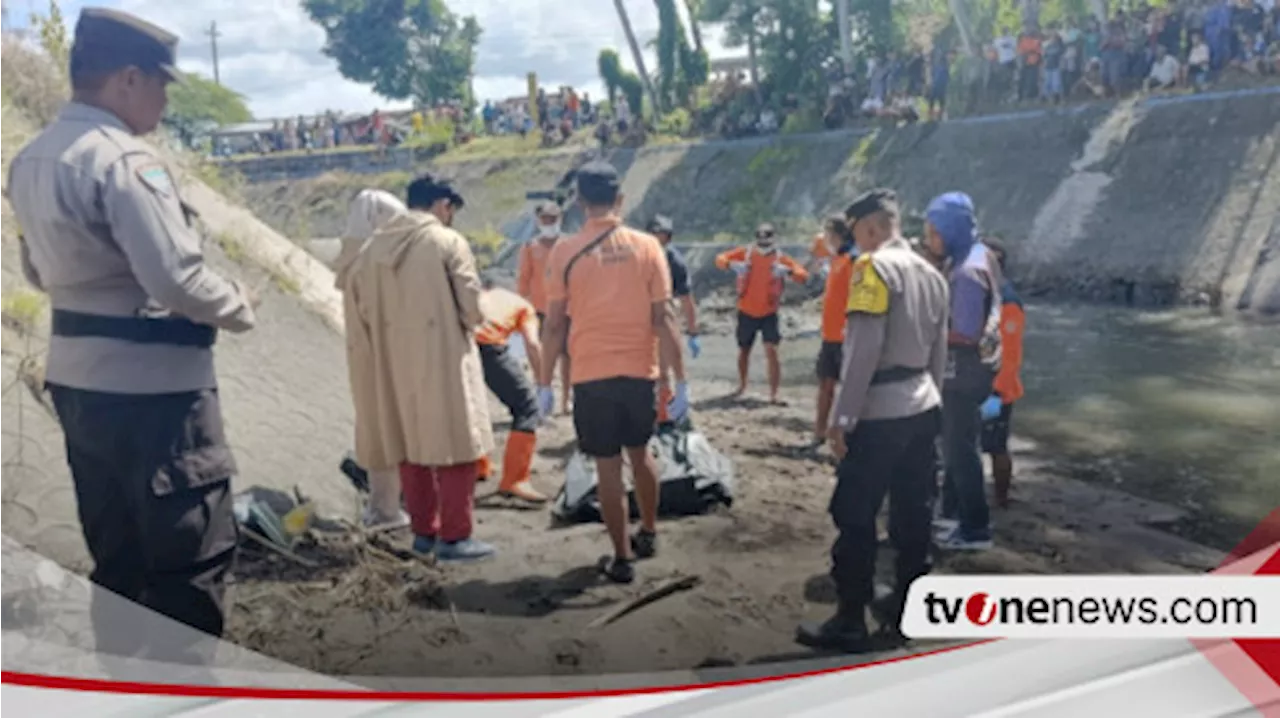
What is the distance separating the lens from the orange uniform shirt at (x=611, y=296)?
186 cm

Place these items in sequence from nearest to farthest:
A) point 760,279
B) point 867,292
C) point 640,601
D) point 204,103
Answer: point 204,103 < point 640,601 < point 760,279 < point 867,292

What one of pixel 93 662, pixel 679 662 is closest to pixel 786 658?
pixel 679 662

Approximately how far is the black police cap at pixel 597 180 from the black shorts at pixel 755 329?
0.29 metres

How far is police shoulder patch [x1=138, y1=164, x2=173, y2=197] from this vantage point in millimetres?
1428

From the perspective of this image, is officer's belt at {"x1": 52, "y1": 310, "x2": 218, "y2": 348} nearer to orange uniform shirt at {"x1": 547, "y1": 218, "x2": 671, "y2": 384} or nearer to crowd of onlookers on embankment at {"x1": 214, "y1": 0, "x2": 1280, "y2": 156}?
crowd of onlookers on embankment at {"x1": 214, "y1": 0, "x2": 1280, "y2": 156}

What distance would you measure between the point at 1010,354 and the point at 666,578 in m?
0.69

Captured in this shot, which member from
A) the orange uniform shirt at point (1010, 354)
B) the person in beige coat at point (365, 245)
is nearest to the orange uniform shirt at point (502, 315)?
the person in beige coat at point (365, 245)

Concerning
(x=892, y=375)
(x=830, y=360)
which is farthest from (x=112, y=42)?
(x=892, y=375)

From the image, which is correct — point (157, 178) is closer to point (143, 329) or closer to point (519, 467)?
point (143, 329)

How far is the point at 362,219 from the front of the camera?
1606mm

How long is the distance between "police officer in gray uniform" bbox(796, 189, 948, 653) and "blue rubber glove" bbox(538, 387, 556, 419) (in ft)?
1.97

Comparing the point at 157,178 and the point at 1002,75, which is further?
the point at 1002,75

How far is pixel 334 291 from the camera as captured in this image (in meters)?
1.59

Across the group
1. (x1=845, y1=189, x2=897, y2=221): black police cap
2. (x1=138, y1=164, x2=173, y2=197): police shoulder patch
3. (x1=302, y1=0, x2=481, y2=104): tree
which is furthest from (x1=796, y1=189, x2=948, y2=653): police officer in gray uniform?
(x1=138, y1=164, x2=173, y2=197): police shoulder patch
